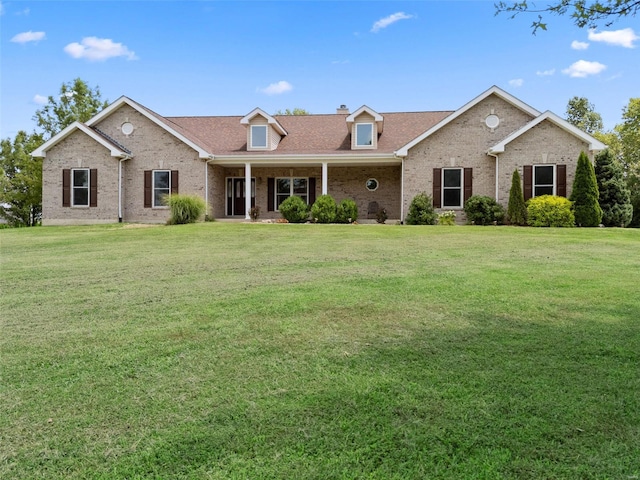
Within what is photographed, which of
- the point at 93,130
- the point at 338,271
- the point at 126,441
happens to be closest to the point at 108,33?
the point at 93,130

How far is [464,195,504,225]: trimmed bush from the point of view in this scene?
18.1m

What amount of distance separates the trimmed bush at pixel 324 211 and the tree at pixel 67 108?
92.0 ft

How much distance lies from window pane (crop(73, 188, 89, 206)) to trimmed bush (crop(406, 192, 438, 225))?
15.5 metres

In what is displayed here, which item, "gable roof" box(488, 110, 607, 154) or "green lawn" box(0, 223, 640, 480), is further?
"gable roof" box(488, 110, 607, 154)

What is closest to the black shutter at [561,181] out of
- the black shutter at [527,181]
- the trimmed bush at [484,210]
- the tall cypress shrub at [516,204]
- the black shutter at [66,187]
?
the black shutter at [527,181]

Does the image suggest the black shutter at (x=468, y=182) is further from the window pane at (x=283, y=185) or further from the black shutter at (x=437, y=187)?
the window pane at (x=283, y=185)

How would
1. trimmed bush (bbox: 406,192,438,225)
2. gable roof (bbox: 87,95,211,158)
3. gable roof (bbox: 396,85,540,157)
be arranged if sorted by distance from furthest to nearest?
gable roof (bbox: 87,95,211,158), gable roof (bbox: 396,85,540,157), trimmed bush (bbox: 406,192,438,225)

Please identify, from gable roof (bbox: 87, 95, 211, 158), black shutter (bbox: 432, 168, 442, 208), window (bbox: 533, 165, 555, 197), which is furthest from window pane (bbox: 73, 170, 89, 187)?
window (bbox: 533, 165, 555, 197)

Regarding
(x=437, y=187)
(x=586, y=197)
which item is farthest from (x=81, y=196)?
(x=586, y=197)

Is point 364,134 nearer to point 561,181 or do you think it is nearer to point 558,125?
point 558,125

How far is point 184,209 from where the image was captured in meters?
18.4

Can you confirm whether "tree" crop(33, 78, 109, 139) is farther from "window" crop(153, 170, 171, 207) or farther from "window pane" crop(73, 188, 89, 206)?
"window" crop(153, 170, 171, 207)

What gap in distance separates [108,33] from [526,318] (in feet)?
74.7

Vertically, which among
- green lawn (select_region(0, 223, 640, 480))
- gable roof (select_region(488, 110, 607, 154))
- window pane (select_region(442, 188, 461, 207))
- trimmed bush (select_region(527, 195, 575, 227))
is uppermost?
gable roof (select_region(488, 110, 607, 154))
